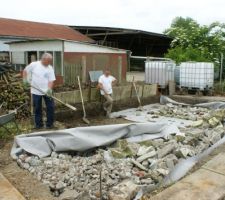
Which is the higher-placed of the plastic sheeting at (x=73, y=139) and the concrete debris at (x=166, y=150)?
the plastic sheeting at (x=73, y=139)

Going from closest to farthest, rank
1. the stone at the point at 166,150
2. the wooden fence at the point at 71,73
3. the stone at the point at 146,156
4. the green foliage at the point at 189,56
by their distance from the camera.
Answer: the stone at the point at 146,156
the stone at the point at 166,150
the wooden fence at the point at 71,73
the green foliage at the point at 189,56

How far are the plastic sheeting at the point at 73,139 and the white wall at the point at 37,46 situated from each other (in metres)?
5.07

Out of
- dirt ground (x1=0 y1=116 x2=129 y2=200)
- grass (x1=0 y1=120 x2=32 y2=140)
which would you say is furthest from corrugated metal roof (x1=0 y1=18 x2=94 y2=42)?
dirt ground (x1=0 y1=116 x2=129 y2=200)

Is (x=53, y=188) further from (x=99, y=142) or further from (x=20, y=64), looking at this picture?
(x=20, y=64)

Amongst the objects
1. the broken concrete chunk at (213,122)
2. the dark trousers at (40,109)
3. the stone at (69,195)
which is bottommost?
the stone at (69,195)

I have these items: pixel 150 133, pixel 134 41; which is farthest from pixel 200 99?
pixel 134 41

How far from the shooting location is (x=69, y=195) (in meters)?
3.20

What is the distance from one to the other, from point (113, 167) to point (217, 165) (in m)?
1.57

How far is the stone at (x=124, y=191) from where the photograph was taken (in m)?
3.20

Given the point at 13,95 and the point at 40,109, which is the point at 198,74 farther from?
the point at 40,109

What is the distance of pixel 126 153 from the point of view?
14.7 ft

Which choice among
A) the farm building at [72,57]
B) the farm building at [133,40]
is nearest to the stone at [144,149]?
the farm building at [72,57]

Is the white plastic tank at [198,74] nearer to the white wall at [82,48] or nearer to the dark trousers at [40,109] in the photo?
the white wall at [82,48]

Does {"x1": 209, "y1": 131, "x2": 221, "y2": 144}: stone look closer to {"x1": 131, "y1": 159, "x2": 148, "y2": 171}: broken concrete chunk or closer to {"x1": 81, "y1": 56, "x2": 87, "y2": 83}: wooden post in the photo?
{"x1": 131, "y1": 159, "x2": 148, "y2": 171}: broken concrete chunk
